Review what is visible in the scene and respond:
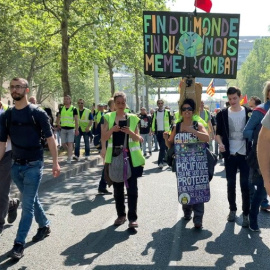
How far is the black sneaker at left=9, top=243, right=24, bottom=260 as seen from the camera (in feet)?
14.7

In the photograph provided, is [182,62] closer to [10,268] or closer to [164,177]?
[10,268]

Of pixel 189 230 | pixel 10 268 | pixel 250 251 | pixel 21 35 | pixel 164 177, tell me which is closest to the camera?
pixel 10 268

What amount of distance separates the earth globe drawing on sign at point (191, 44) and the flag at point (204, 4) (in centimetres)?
38

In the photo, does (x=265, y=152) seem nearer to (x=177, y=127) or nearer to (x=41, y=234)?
(x=177, y=127)

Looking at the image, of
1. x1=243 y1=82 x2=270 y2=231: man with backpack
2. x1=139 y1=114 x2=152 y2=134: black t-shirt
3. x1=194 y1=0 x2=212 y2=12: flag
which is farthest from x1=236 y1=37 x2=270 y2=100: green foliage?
x1=243 y1=82 x2=270 y2=231: man with backpack

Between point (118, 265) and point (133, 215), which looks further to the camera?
point (133, 215)

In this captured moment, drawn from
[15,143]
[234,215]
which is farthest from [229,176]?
[15,143]

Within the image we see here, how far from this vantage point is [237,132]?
19.5 ft

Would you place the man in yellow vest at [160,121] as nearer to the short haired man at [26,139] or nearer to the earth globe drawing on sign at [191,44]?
the earth globe drawing on sign at [191,44]

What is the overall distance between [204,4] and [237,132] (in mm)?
1843

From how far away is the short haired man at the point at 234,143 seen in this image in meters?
5.86

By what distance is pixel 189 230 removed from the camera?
564 centimetres

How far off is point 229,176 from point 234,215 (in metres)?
0.56

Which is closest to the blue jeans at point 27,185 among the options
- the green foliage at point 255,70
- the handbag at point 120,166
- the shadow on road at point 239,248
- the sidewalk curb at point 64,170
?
the handbag at point 120,166
